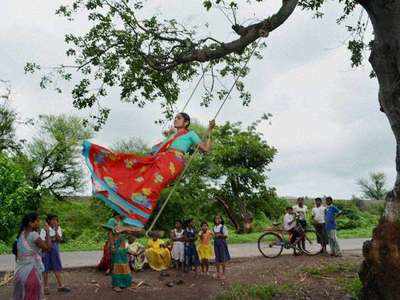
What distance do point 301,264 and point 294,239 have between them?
5.65 ft

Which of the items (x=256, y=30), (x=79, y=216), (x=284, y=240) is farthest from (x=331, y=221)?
(x=79, y=216)

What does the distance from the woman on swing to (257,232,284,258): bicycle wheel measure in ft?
24.6

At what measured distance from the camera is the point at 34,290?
739 cm

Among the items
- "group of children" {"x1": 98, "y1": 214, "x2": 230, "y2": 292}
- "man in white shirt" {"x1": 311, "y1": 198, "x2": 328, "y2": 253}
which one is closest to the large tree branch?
"group of children" {"x1": 98, "y1": 214, "x2": 230, "y2": 292}

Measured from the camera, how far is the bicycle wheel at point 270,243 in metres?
15.0

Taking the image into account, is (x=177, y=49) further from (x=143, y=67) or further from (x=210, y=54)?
(x=210, y=54)

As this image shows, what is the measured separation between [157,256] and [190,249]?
0.99 meters

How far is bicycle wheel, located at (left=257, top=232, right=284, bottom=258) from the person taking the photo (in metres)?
15.0

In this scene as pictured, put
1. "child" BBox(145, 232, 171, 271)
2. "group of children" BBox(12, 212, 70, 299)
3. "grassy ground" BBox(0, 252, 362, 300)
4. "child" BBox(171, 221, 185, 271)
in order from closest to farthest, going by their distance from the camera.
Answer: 1. "group of children" BBox(12, 212, 70, 299)
2. "grassy ground" BBox(0, 252, 362, 300)
3. "child" BBox(171, 221, 185, 271)
4. "child" BBox(145, 232, 171, 271)

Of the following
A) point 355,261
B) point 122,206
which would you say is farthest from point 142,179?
point 355,261

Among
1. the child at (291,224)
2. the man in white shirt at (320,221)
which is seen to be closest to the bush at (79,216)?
the child at (291,224)

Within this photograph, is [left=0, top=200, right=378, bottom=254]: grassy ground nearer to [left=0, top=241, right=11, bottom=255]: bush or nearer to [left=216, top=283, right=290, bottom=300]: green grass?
[left=0, top=241, right=11, bottom=255]: bush

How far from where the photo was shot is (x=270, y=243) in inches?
596

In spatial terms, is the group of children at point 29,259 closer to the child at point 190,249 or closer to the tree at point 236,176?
the child at point 190,249
